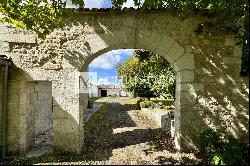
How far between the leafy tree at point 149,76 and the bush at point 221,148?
577 centimetres

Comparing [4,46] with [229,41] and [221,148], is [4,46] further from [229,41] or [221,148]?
[221,148]

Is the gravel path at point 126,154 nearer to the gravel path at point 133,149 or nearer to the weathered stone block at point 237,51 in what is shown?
the gravel path at point 133,149

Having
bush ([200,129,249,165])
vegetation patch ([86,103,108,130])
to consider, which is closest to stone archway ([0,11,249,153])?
bush ([200,129,249,165])

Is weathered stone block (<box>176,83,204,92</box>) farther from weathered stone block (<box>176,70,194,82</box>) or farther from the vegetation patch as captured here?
the vegetation patch

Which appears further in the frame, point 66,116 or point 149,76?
point 149,76

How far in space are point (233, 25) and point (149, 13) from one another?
82.1 inches

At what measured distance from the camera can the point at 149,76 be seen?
83.6ft

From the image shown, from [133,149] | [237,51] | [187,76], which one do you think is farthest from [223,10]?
[133,149]

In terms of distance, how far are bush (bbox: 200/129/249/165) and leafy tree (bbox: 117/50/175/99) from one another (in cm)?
577

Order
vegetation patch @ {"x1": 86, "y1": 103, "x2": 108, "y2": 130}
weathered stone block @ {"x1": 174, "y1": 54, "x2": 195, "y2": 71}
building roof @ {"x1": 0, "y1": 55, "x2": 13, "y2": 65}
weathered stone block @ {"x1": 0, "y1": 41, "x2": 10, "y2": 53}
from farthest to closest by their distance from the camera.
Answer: vegetation patch @ {"x1": 86, "y1": 103, "x2": 108, "y2": 130}, weathered stone block @ {"x1": 0, "y1": 41, "x2": 10, "y2": 53}, weathered stone block @ {"x1": 174, "y1": 54, "x2": 195, "y2": 71}, building roof @ {"x1": 0, "y1": 55, "x2": 13, "y2": 65}

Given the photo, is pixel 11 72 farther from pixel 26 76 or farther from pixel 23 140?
pixel 23 140

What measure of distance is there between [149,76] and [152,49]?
705 inches

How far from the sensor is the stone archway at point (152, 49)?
7465 mm

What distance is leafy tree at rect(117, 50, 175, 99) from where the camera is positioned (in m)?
13.6
